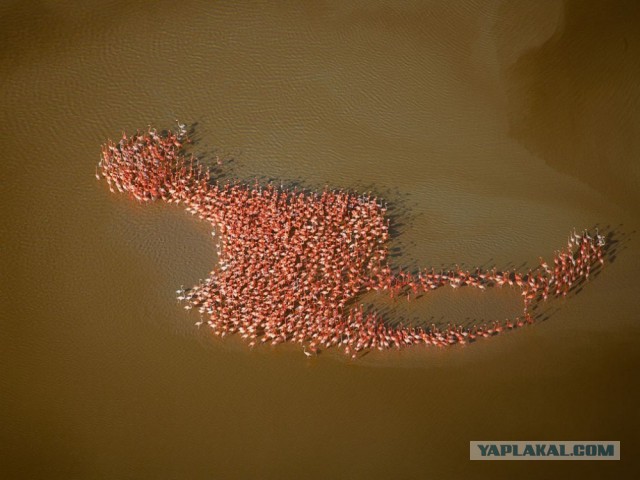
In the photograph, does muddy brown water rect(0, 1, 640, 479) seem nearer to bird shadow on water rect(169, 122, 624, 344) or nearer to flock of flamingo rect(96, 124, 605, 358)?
bird shadow on water rect(169, 122, 624, 344)

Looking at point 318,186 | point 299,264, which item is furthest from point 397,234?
point 299,264

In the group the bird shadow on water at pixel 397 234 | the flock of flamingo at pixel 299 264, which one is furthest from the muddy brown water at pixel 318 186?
the flock of flamingo at pixel 299 264

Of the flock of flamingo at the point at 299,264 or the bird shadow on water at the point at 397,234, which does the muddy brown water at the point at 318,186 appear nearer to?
the bird shadow on water at the point at 397,234

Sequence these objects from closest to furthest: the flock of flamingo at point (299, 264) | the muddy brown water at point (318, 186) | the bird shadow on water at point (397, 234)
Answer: the muddy brown water at point (318, 186) < the flock of flamingo at point (299, 264) < the bird shadow on water at point (397, 234)

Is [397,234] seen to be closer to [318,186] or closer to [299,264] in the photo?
[318,186]

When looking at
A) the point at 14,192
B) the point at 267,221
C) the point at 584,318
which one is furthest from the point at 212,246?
the point at 584,318

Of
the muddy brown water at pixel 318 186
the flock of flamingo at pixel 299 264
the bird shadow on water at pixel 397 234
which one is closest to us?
the muddy brown water at pixel 318 186
